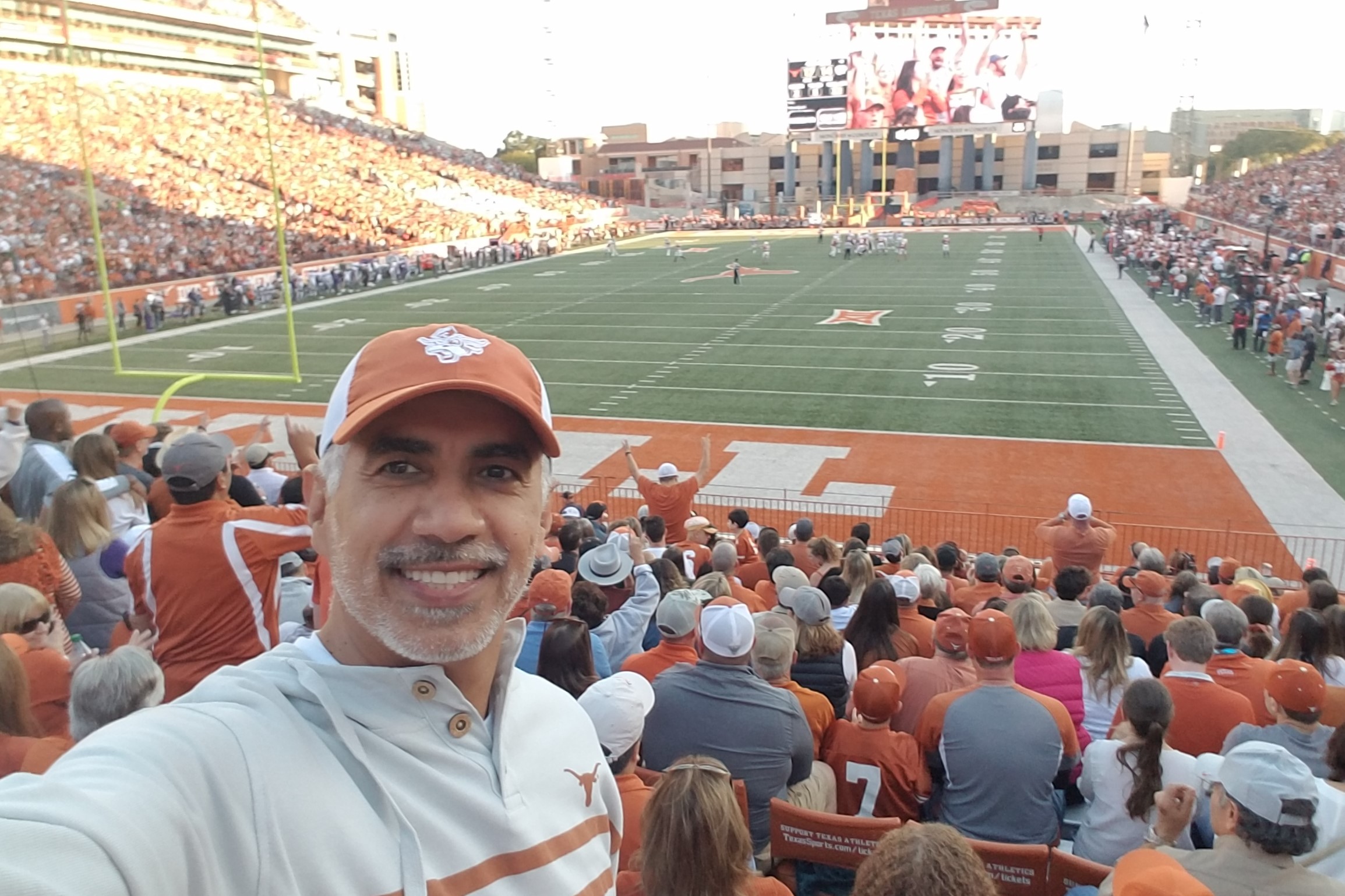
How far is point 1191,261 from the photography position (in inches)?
1180

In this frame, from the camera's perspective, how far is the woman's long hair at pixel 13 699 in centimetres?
301

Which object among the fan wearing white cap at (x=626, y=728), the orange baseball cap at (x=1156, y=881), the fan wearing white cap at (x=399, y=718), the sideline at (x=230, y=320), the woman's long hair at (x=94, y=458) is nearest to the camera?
the fan wearing white cap at (x=399, y=718)

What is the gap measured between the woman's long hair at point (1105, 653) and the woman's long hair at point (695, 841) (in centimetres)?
290

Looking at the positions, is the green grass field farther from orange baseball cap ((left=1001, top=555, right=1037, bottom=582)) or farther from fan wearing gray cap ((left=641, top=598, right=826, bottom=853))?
fan wearing gray cap ((left=641, top=598, right=826, bottom=853))

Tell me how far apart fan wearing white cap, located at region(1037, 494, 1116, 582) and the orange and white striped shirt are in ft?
20.9

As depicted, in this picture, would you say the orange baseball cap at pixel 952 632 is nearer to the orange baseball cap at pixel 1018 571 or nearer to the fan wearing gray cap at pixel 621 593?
the fan wearing gray cap at pixel 621 593

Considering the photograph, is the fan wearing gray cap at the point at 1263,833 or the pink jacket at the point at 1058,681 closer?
the fan wearing gray cap at the point at 1263,833

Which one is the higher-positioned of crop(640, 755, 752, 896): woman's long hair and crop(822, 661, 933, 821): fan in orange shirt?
crop(640, 755, 752, 896): woman's long hair

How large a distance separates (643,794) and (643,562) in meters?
4.12

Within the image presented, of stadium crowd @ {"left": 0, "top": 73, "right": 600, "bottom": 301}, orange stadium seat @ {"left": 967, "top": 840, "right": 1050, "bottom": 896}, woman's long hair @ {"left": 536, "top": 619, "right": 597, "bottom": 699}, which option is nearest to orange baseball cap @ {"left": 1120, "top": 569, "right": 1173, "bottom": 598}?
orange stadium seat @ {"left": 967, "top": 840, "right": 1050, "bottom": 896}

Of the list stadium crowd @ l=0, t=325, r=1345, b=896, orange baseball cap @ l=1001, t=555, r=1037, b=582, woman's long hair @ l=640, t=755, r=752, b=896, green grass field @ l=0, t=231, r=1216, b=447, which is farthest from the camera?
green grass field @ l=0, t=231, r=1216, b=447

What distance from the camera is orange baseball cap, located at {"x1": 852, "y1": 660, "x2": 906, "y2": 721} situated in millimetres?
3850

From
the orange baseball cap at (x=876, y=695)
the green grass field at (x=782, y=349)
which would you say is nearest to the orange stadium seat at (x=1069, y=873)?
the orange baseball cap at (x=876, y=695)

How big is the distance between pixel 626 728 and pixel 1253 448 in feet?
45.9
